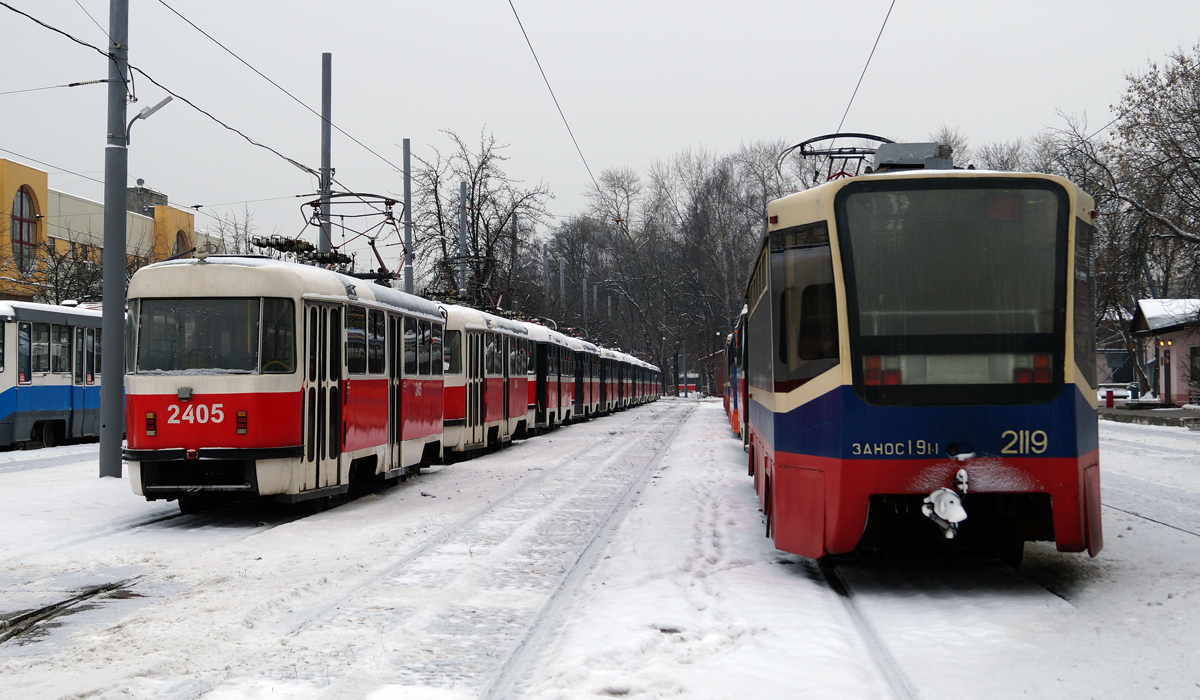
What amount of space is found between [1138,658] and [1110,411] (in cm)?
3567

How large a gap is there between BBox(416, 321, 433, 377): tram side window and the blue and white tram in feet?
30.0

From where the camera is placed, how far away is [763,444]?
9062mm

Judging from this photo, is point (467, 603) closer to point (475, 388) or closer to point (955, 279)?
point (955, 279)

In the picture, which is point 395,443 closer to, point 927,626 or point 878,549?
point 878,549

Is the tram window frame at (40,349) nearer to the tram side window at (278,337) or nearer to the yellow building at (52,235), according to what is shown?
the tram side window at (278,337)

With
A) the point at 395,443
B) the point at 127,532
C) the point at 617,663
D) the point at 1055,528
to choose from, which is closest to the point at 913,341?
the point at 1055,528

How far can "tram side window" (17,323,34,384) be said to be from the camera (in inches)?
758

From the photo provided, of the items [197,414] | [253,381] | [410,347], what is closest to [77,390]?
[410,347]

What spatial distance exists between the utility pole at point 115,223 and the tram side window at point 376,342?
4.13 metres

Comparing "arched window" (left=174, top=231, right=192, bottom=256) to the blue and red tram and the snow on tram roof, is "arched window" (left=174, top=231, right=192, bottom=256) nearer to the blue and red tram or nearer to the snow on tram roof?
the snow on tram roof

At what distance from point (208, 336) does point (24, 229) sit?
4140 cm

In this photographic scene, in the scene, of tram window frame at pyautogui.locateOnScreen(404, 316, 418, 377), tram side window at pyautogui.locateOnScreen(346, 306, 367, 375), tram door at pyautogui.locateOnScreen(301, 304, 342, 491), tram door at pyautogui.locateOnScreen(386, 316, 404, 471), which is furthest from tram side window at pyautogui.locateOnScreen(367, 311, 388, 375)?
tram door at pyautogui.locateOnScreen(301, 304, 342, 491)

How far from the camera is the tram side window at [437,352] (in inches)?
603

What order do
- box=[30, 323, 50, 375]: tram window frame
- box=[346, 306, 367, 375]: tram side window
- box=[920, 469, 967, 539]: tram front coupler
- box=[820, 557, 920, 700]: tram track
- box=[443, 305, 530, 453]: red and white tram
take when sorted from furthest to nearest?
box=[30, 323, 50, 375]: tram window frame → box=[443, 305, 530, 453]: red and white tram → box=[346, 306, 367, 375]: tram side window → box=[920, 469, 967, 539]: tram front coupler → box=[820, 557, 920, 700]: tram track
